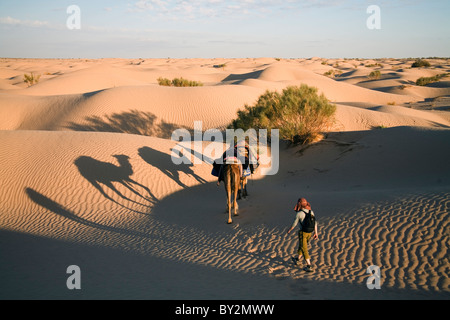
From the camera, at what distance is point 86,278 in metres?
5.56

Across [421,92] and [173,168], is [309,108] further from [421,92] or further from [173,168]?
[421,92]

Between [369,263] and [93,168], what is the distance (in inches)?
402

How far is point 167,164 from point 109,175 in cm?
246

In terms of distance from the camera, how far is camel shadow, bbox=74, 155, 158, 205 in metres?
11.0

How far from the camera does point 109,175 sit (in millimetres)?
11719

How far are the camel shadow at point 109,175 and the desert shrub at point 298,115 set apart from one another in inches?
312

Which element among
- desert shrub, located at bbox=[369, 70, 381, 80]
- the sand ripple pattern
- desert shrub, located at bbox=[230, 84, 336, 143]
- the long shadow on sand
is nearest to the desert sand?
the sand ripple pattern

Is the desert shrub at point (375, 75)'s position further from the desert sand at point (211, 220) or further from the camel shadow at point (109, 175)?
the camel shadow at point (109, 175)

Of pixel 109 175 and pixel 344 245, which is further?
pixel 109 175

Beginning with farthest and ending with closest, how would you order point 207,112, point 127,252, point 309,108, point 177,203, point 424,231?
point 207,112 → point 309,108 → point 177,203 → point 127,252 → point 424,231

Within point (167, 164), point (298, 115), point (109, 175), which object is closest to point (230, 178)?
point (167, 164)

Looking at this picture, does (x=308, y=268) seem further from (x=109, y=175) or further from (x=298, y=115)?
(x=298, y=115)

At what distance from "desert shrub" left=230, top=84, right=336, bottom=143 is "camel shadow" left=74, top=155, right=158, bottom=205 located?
7915mm

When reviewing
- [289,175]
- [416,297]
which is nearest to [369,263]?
[416,297]
